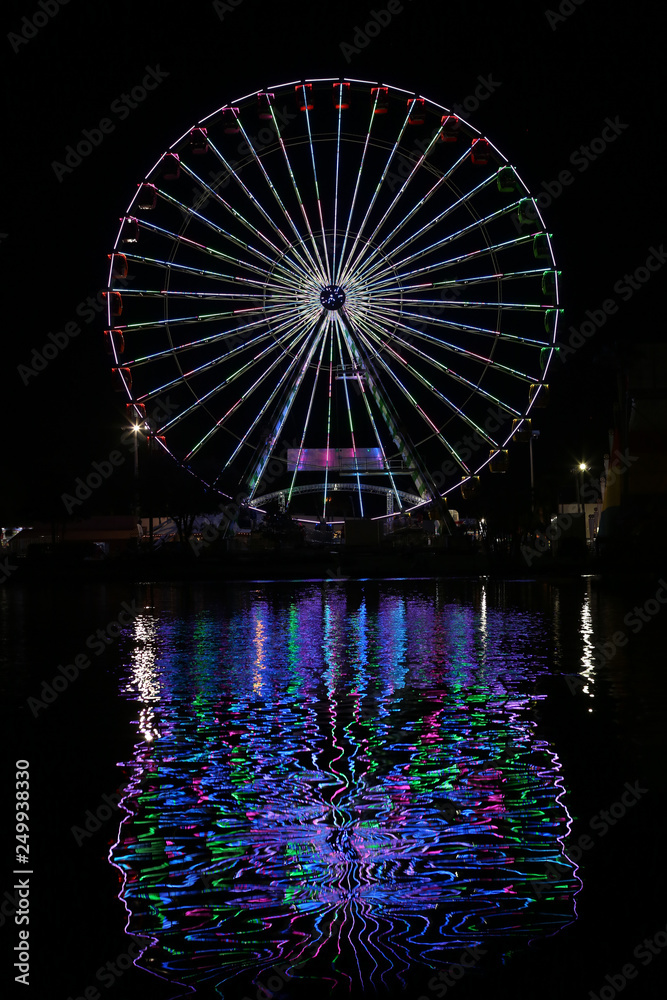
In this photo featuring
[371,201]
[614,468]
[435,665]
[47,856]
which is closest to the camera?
[47,856]

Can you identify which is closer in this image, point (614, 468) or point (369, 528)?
point (614, 468)

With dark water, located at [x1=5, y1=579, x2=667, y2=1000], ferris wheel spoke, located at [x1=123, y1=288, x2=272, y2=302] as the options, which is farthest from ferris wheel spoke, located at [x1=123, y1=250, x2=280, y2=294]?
dark water, located at [x1=5, y1=579, x2=667, y2=1000]

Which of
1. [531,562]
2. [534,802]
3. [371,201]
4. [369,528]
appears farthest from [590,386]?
[534,802]

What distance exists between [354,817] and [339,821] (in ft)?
0.40

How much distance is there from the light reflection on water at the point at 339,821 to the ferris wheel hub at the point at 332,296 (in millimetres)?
26199

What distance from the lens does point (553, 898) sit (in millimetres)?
6113

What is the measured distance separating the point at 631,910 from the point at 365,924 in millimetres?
1308

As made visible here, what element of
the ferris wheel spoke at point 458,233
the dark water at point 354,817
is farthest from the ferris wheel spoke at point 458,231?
the dark water at point 354,817

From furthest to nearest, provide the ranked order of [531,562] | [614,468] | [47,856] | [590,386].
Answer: [590,386], [614,468], [531,562], [47,856]

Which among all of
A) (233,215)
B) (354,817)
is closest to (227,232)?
(233,215)

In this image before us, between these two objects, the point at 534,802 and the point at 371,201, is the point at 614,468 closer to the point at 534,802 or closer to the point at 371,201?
the point at 371,201

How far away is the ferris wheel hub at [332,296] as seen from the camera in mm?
40781

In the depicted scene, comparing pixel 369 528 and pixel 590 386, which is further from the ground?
pixel 590 386

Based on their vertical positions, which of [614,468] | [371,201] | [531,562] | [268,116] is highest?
[268,116]
